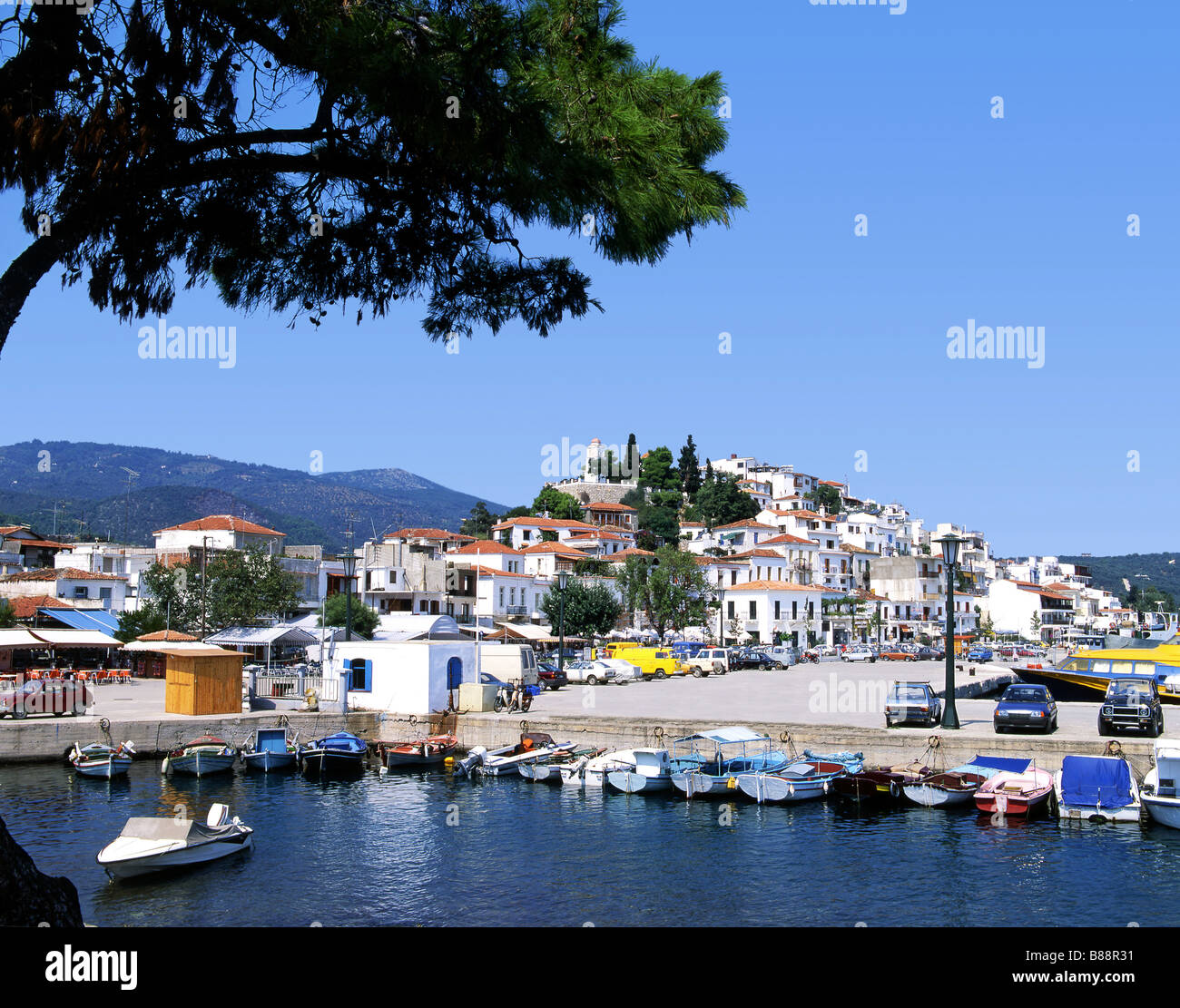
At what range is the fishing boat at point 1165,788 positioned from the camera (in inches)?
803

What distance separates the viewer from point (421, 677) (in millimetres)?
31469

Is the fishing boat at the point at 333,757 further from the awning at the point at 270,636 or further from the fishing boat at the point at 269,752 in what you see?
the awning at the point at 270,636

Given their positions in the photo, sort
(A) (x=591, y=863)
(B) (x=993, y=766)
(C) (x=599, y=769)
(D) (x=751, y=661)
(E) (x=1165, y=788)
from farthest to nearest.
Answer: (D) (x=751, y=661) < (C) (x=599, y=769) < (B) (x=993, y=766) < (E) (x=1165, y=788) < (A) (x=591, y=863)

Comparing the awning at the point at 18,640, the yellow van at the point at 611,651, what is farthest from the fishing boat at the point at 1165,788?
the awning at the point at 18,640

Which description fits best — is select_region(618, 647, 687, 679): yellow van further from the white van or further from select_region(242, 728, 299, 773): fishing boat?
select_region(242, 728, 299, 773): fishing boat

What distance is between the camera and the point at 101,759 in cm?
2573

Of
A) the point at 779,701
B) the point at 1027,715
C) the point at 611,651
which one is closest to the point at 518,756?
the point at 779,701

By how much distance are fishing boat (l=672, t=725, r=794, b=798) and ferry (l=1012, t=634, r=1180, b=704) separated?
1693 centimetres

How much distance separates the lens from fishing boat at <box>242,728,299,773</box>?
27.6m

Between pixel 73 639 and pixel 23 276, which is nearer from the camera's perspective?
pixel 23 276

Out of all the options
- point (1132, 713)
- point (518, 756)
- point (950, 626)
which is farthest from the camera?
point (518, 756)

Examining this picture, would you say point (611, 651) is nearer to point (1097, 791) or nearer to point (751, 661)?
point (751, 661)

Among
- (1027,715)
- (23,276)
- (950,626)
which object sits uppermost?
(23,276)

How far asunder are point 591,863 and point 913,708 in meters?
12.4
